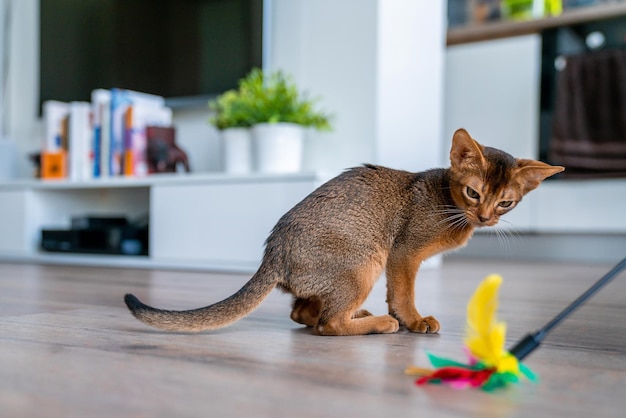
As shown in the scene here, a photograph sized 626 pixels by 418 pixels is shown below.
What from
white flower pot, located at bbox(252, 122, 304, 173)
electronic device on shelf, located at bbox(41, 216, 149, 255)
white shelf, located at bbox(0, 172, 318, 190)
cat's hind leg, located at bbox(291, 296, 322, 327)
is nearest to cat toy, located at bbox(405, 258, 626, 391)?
cat's hind leg, located at bbox(291, 296, 322, 327)

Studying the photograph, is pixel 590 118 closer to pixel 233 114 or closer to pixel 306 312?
pixel 233 114

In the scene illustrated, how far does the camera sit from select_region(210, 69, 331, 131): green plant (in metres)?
2.71

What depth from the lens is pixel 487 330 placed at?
741 mm

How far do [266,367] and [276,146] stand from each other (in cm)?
186

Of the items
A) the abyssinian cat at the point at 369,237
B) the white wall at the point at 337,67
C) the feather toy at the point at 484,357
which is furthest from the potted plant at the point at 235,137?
the feather toy at the point at 484,357

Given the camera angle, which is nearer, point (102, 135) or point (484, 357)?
point (484, 357)

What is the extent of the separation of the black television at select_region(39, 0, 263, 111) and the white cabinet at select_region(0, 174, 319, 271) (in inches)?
27.1

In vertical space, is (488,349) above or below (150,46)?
below

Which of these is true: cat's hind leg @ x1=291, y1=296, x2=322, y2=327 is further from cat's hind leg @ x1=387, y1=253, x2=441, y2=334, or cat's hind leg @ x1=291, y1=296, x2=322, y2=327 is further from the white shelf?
the white shelf

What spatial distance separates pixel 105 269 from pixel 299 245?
1.82 meters

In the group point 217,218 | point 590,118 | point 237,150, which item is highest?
point 590,118

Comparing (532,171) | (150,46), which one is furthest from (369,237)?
(150,46)

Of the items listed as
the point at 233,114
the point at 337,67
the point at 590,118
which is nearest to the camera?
the point at 233,114

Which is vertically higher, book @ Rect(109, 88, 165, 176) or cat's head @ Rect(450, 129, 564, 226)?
book @ Rect(109, 88, 165, 176)
